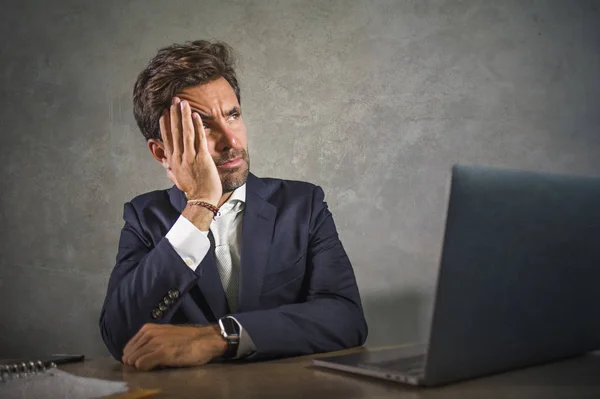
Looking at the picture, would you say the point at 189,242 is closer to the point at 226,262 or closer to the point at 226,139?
the point at 226,262

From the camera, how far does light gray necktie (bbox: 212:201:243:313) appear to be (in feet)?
7.60

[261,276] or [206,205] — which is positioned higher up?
[206,205]

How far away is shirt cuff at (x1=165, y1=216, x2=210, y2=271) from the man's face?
49 centimetres

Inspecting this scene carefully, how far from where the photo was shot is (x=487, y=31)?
3.00 metres

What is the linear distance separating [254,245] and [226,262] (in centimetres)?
13

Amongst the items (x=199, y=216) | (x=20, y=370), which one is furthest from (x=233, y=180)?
(x=20, y=370)

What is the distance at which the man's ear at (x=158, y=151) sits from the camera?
278 cm

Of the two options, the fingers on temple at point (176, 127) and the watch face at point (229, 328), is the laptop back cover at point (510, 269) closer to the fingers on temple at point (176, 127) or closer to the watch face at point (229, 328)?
the watch face at point (229, 328)

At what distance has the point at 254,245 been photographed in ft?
7.58

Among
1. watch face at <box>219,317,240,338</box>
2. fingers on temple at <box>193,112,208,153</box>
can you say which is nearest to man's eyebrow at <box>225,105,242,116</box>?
fingers on temple at <box>193,112,208,153</box>

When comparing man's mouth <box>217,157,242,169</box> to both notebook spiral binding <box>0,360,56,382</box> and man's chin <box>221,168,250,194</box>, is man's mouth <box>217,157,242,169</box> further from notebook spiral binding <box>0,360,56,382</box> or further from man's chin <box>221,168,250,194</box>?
notebook spiral binding <box>0,360,56,382</box>

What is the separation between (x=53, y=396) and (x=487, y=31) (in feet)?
8.32

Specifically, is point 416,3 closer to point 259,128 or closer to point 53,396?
point 259,128

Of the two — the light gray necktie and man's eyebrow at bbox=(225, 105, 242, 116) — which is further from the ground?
man's eyebrow at bbox=(225, 105, 242, 116)
